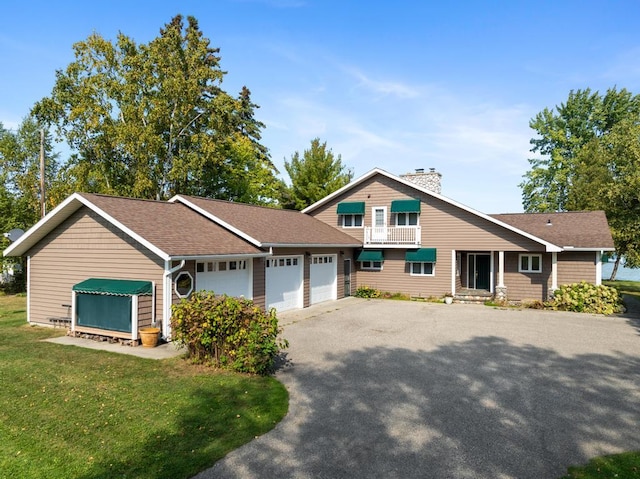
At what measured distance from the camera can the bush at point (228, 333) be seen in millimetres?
8445

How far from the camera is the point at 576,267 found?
19234 millimetres

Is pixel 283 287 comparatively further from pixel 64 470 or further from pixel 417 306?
pixel 64 470

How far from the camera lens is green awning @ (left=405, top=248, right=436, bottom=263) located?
20805mm

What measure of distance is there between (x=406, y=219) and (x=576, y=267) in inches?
327

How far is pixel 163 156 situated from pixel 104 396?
21.8 metres

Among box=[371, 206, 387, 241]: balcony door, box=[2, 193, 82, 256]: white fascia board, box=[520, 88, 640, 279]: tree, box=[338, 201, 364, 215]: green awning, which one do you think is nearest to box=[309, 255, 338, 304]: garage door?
box=[371, 206, 387, 241]: balcony door

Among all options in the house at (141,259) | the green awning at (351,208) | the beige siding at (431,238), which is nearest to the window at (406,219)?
the beige siding at (431,238)

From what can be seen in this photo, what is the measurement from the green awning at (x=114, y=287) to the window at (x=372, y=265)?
45.4 feet

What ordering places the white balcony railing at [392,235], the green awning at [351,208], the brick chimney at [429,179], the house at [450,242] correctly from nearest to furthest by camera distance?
the house at [450,242] < the white balcony railing at [392,235] < the green awning at [351,208] < the brick chimney at [429,179]

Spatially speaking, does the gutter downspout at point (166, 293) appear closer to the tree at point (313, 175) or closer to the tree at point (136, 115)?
the tree at point (136, 115)

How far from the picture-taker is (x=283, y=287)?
16.9 metres

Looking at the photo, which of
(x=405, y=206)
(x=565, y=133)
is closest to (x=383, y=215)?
(x=405, y=206)

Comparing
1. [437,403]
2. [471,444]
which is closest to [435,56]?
[437,403]

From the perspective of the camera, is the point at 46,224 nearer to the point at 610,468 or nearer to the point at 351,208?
→ the point at 351,208
